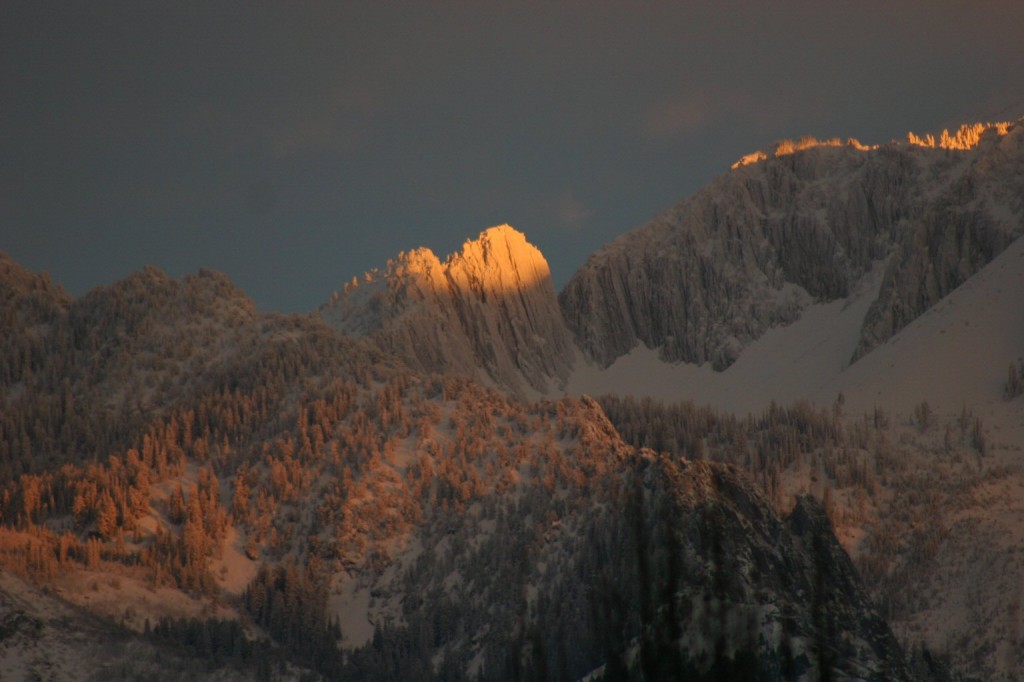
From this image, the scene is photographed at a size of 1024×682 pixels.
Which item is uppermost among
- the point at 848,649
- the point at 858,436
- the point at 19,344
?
the point at 19,344

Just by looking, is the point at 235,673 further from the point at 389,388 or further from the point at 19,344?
the point at 19,344

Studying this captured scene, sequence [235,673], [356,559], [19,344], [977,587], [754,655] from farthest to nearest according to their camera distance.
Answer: [19,344]
[977,587]
[356,559]
[235,673]
[754,655]

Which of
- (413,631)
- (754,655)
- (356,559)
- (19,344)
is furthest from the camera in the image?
(19,344)

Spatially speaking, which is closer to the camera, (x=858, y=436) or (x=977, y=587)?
(x=977, y=587)

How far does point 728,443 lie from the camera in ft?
623

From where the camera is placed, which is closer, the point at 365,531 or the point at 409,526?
the point at 365,531

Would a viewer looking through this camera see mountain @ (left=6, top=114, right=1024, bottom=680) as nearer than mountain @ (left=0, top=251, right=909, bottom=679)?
No

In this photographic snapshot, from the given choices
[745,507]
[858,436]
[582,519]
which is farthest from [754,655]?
[858,436]

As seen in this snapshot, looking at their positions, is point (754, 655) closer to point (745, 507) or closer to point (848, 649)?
point (848, 649)

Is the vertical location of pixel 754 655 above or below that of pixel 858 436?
below

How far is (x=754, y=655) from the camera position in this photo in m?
103

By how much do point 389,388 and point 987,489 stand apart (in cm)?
7264

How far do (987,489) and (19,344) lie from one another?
113m

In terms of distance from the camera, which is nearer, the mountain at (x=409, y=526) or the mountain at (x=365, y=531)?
the mountain at (x=365, y=531)
